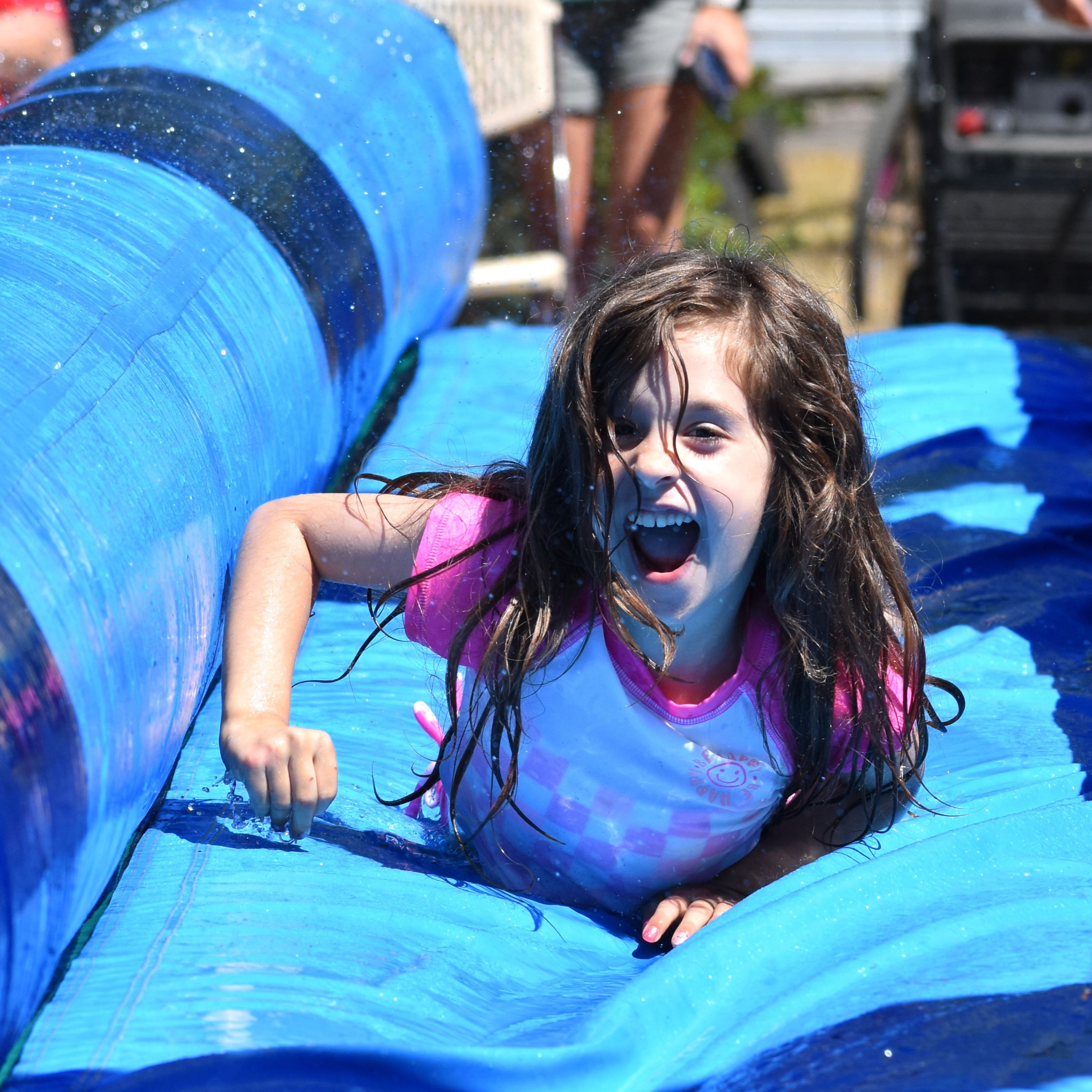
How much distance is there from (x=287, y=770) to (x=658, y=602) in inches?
15.4

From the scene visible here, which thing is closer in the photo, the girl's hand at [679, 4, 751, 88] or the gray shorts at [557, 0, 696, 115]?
the gray shorts at [557, 0, 696, 115]

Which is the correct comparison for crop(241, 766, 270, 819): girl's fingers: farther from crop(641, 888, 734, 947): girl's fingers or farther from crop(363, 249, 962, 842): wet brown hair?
crop(641, 888, 734, 947): girl's fingers

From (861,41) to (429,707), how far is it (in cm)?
744

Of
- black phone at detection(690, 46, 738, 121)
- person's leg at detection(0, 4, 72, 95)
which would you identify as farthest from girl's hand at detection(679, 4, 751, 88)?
person's leg at detection(0, 4, 72, 95)

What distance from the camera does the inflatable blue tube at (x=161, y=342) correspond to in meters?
1.13

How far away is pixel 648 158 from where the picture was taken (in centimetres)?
371

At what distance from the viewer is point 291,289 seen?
2.01 meters

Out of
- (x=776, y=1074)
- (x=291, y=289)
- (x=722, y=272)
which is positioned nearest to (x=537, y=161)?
(x=291, y=289)

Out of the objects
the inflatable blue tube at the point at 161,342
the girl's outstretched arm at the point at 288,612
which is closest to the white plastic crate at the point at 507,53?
the inflatable blue tube at the point at 161,342

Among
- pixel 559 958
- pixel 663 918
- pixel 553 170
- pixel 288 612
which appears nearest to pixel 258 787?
pixel 288 612

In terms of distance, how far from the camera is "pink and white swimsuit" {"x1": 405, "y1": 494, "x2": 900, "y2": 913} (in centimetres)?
141

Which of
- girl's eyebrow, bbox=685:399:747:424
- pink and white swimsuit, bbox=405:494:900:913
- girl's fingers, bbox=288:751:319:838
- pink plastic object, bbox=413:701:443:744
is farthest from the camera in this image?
pink plastic object, bbox=413:701:443:744

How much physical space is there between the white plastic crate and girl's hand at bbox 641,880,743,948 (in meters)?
2.57

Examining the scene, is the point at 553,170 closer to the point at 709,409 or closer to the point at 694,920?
the point at 709,409
